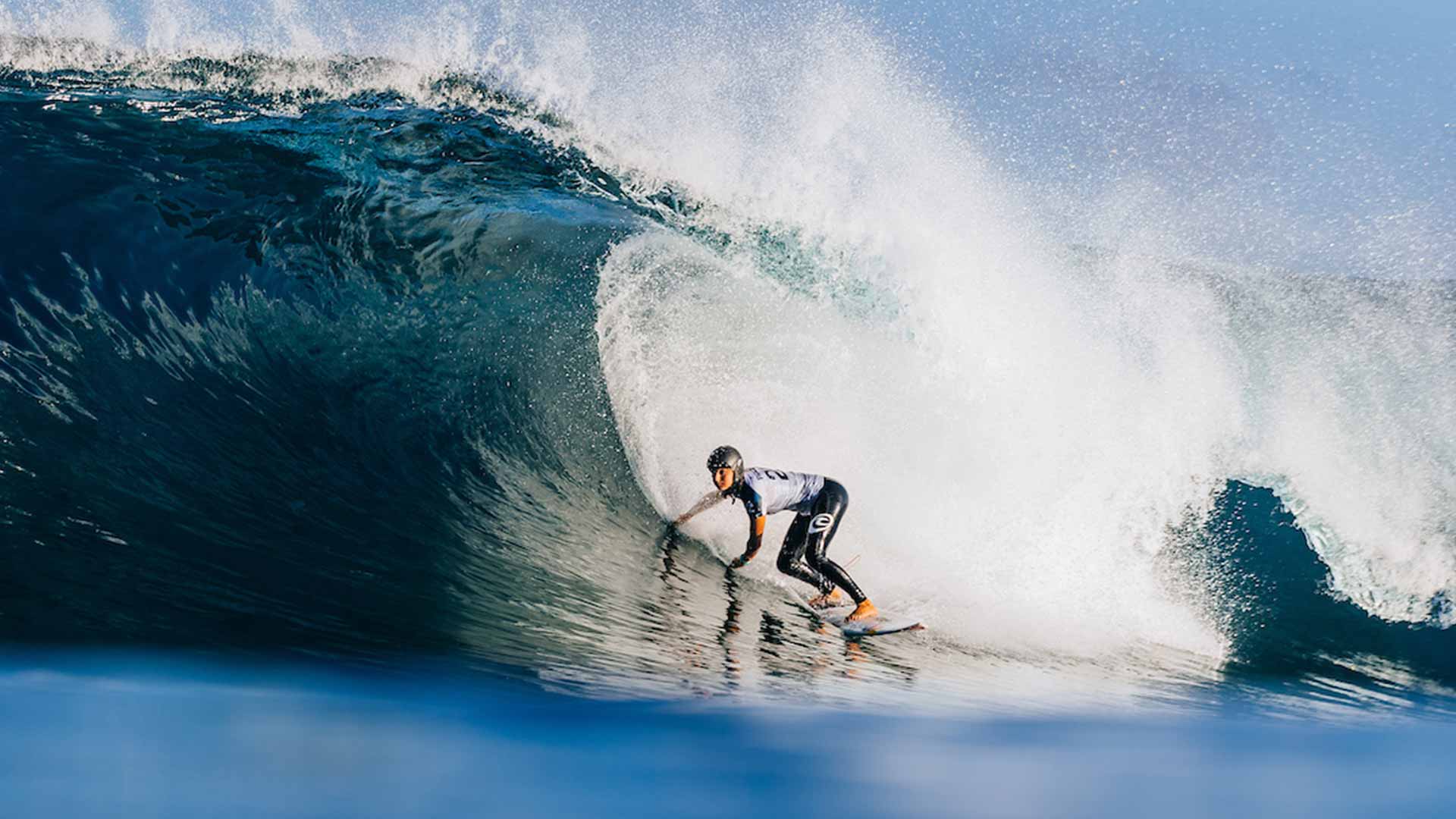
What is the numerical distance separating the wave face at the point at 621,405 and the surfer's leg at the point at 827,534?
15.0 inches

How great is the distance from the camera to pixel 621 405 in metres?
8.02

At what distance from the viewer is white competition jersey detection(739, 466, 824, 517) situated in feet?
20.1

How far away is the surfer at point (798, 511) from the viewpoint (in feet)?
19.7

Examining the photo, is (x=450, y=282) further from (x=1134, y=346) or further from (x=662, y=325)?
(x=1134, y=346)

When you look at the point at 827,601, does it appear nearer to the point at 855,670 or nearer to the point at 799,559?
the point at 799,559

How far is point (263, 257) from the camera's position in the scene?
8.30 metres

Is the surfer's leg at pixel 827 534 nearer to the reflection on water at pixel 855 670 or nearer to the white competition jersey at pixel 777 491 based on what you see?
the white competition jersey at pixel 777 491

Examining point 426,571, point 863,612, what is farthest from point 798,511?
point 426,571

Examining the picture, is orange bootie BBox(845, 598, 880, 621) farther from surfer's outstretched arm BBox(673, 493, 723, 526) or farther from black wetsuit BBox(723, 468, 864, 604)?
surfer's outstretched arm BBox(673, 493, 723, 526)

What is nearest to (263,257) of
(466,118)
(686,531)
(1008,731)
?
(466,118)

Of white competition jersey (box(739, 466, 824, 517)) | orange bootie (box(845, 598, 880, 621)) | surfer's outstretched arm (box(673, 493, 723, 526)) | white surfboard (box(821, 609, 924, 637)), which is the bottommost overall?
white surfboard (box(821, 609, 924, 637))

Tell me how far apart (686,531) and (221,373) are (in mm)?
3474

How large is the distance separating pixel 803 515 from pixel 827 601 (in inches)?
22.6

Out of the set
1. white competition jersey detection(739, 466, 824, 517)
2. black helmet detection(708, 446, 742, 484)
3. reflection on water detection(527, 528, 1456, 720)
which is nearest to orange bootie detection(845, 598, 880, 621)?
reflection on water detection(527, 528, 1456, 720)
